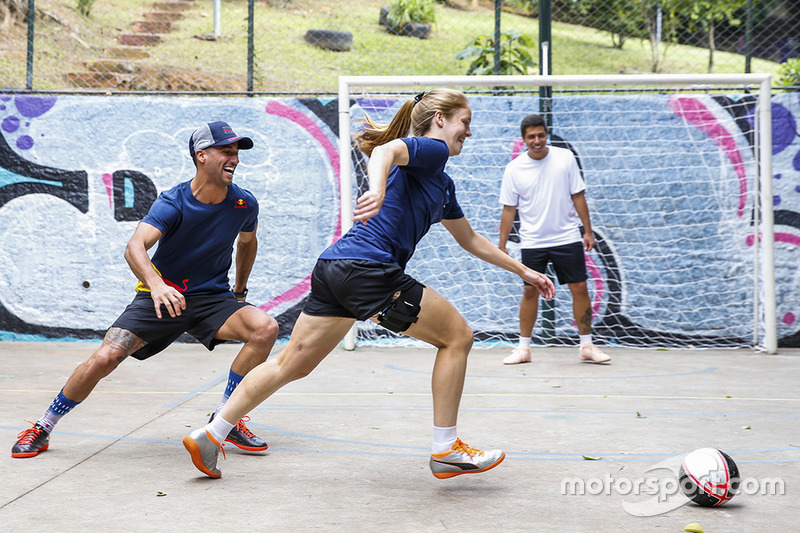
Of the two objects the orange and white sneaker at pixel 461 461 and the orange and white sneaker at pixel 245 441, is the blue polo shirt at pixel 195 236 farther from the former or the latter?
the orange and white sneaker at pixel 461 461

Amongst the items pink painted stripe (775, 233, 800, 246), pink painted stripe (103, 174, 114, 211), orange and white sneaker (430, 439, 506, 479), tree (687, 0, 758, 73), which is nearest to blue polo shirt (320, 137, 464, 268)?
orange and white sneaker (430, 439, 506, 479)

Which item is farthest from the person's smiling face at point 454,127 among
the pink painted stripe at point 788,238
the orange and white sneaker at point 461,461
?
the pink painted stripe at point 788,238

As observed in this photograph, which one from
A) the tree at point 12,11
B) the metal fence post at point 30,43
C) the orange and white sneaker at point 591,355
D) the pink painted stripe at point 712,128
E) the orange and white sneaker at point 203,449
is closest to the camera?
the orange and white sneaker at point 203,449

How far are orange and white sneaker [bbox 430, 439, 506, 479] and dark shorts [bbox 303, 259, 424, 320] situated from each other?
0.71 meters

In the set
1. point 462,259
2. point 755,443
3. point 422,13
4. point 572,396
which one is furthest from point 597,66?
point 755,443

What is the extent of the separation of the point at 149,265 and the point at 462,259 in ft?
14.8

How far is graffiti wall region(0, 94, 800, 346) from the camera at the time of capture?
7.84 meters

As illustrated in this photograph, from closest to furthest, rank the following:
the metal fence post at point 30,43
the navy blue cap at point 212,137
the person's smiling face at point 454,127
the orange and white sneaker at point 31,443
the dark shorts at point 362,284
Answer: the dark shorts at point 362,284 → the person's smiling face at point 454,127 → the orange and white sneaker at point 31,443 → the navy blue cap at point 212,137 → the metal fence post at point 30,43

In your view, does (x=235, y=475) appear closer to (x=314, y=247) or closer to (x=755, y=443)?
(x=755, y=443)

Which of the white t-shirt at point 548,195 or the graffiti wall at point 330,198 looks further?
the graffiti wall at point 330,198

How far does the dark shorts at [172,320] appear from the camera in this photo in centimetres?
421

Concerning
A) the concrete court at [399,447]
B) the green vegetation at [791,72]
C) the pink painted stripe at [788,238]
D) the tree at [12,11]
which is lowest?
the concrete court at [399,447]

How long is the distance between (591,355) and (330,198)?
9.88 feet

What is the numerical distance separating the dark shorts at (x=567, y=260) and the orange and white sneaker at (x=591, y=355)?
590 millimetres
